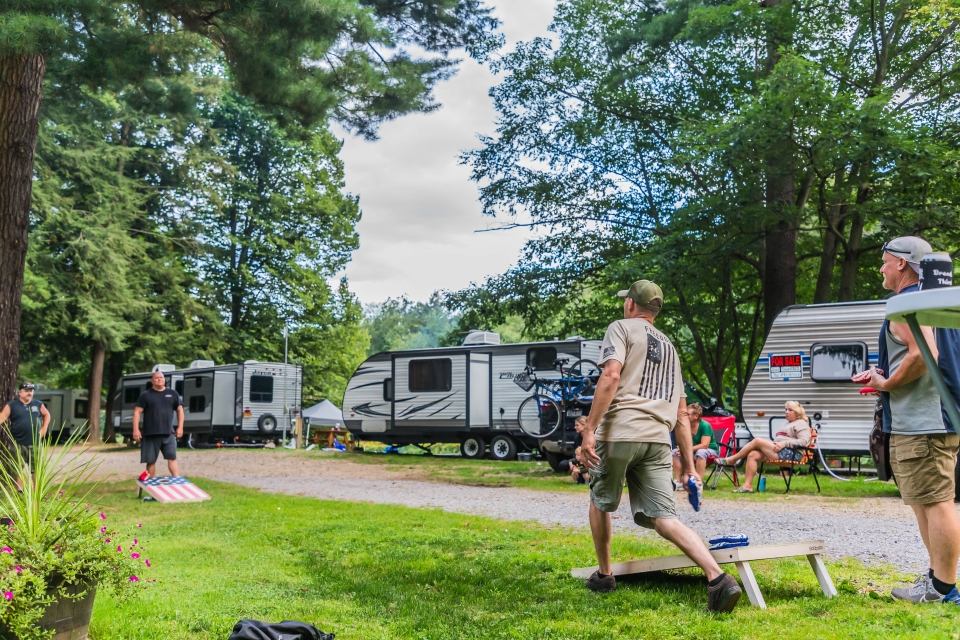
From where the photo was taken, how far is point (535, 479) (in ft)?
43.6

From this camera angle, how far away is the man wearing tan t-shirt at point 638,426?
432cm

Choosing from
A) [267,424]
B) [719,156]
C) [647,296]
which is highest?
[719,156]

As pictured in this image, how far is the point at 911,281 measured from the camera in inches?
156

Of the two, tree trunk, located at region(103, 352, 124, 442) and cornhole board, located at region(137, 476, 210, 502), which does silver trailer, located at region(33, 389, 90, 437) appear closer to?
tree trunk, located at region(103, 352, 124, 442)

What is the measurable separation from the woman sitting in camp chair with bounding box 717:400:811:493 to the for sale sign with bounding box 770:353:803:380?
8.26ft

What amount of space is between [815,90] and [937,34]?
3955 millimetres

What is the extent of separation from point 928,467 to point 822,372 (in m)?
9.87

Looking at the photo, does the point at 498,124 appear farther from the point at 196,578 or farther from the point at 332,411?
the point at 196,578

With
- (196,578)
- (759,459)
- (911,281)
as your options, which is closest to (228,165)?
(759,459)

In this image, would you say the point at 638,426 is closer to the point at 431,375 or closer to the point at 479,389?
the point at 479,389

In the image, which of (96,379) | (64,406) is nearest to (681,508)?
(96,379)

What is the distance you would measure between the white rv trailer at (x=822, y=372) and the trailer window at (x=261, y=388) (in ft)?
50.7

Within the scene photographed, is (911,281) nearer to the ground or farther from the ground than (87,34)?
nearer to the ground

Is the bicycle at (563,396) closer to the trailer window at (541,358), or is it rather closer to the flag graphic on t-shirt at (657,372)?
the trailer window at (541,358)
